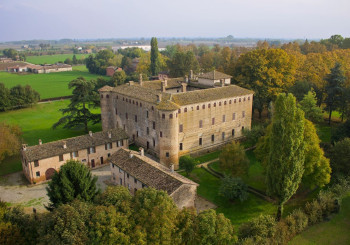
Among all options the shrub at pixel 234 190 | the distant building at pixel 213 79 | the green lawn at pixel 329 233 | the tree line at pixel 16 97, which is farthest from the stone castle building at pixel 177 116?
the tree line at pixel 16 97

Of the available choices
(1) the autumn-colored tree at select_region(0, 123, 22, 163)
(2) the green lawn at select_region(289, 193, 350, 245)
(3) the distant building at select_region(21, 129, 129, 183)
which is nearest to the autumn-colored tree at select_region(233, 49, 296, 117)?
(3) the distant building at select_region(21, 129, 129, 183)

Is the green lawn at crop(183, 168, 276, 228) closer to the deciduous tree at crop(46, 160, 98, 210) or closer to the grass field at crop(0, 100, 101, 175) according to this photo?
the deciduous tree at crop(46, 160, 98, 210)

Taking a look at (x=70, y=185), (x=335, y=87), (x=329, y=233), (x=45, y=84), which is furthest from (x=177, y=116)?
(x=45, y=84)

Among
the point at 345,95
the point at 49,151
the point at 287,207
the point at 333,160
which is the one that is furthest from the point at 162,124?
the point at 345,95

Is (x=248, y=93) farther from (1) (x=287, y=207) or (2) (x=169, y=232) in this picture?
(2) (x=169, y=232)

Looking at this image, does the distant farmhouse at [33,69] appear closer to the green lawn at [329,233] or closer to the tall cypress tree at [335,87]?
the tall cypress tree at [335,87]
